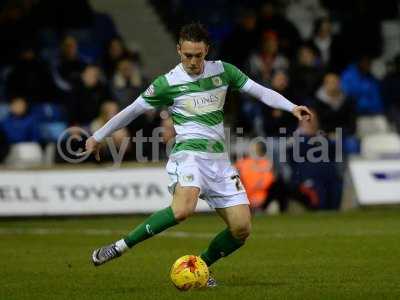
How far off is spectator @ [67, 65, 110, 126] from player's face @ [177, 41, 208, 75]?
1025cm

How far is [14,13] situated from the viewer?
21.7 meters

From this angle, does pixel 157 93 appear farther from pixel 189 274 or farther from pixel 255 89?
pixel 189 274

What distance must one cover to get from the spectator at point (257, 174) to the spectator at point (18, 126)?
3.46 m

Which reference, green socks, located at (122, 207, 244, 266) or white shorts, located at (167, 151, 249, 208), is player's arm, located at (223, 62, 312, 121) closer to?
white shorts, located at (167, 151, 249, 208)

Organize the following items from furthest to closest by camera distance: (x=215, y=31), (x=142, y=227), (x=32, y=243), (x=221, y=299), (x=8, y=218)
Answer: (x=215, y=31) → (x=8, y=218) → (x=32, y=243) → (x=142, y=227) → (x=221, y=299)

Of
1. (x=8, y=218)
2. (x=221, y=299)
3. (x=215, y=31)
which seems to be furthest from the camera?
(x=215, y=31)

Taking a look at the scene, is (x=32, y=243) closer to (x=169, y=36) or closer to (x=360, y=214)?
(x=360, y=214)

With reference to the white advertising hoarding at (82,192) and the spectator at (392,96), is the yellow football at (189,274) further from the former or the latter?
the spectator at (392,96)

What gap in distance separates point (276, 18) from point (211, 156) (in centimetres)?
1321

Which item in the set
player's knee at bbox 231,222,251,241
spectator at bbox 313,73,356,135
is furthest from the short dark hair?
spectator at bbox 313,73,356,135

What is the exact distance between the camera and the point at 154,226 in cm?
966

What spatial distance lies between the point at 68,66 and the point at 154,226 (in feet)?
38.2

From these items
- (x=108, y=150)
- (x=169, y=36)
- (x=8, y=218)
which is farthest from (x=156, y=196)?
(x=169, y=36)

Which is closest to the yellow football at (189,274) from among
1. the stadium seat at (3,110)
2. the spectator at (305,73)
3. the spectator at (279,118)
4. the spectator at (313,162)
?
the spectator at (313,162)
